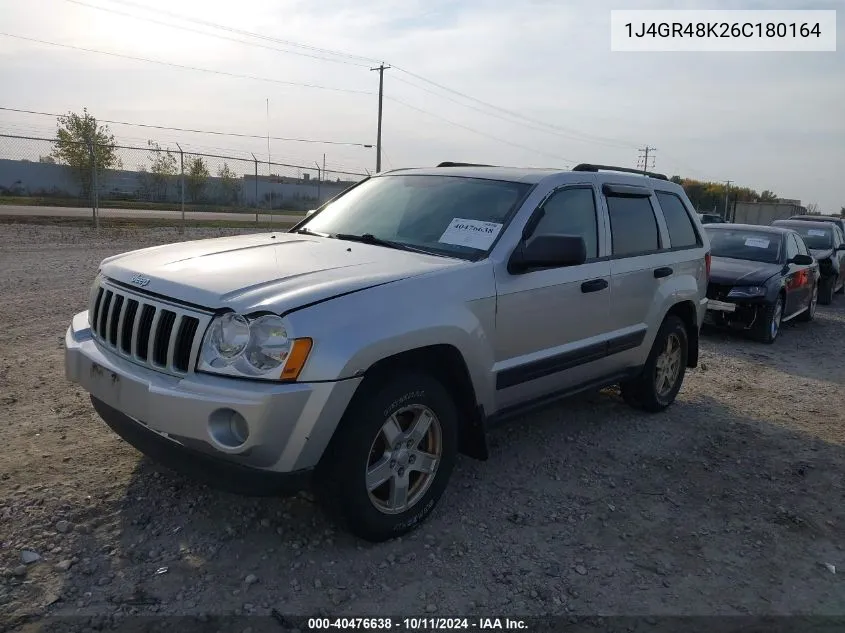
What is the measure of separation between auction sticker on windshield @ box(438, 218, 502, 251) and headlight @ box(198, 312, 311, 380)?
1.36 metres

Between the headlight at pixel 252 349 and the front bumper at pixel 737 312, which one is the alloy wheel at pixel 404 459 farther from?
the front bumper at pixel 737 312

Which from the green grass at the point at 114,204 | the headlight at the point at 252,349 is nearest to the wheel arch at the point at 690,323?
the headlight at the point at 252,349

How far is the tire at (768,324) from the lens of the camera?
8.74 meters

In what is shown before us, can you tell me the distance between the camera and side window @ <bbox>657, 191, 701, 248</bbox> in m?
5.51

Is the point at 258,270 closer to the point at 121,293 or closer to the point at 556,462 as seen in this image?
the point at 121,293

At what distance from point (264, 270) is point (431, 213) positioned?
4.18 ft

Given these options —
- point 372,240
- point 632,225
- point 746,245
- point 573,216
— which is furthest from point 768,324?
point 372,240

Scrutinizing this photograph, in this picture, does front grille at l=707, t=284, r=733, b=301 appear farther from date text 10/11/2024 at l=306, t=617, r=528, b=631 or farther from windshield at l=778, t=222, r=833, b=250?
date text 10/11/2024 at l=306, t=617, r=528, b=631

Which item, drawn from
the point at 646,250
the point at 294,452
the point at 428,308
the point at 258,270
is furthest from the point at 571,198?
the point at 294,452

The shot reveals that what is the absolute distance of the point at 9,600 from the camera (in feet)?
9.01

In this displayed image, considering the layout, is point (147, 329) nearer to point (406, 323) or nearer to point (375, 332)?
point (375, 332)

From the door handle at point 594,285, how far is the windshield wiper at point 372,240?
3.65 feet

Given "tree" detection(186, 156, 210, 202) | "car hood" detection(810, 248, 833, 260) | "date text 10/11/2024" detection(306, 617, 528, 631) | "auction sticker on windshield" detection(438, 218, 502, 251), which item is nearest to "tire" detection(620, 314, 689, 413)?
"auction sticker on windshield" detection(438, 218, 502, 251)

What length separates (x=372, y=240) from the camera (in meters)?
4.09
